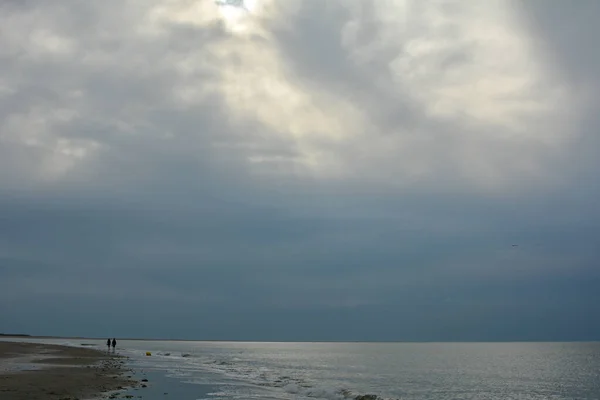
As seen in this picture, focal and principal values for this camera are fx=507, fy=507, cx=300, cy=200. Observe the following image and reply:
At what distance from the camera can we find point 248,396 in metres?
34.6

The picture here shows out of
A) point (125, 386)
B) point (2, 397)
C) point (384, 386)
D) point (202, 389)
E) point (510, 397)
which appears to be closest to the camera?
point (2, 397)

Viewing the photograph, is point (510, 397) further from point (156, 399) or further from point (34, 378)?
point (34, 378)

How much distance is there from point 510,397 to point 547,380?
989 inches

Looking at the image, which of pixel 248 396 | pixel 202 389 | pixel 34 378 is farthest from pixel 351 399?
pixel 34 378

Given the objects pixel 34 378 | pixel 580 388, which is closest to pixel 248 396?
pixel 34 378

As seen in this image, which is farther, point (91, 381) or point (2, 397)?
point (91, 381)

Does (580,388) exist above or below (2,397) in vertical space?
below

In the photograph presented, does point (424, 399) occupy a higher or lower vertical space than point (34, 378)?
lower

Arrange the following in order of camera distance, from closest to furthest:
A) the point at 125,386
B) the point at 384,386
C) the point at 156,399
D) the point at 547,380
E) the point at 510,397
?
the point at 156,399 → the point at 125,386 → the point at 510,397 → the point at 384,386 → the point at 547,380

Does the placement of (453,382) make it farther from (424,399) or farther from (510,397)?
(424,399)

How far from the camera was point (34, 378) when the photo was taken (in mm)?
35156

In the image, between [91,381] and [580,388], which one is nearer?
[91,381]

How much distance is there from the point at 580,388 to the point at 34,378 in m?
57.9

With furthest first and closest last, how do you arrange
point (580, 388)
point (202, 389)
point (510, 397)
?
1. point (580, 388)
2. point (510, 397)
3. point (202, 389)
